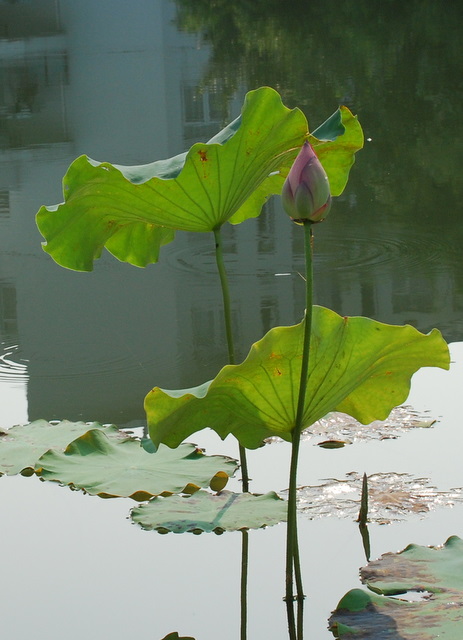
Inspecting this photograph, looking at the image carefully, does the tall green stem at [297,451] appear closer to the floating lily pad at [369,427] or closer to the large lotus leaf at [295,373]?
the large lotus leaf at [295,373]

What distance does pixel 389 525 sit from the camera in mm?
2770

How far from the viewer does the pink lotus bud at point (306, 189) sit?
2.13m

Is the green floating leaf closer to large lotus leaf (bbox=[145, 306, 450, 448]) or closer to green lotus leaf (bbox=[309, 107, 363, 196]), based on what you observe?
large lotus leaf (bbox=[145, 306, 450, 448])

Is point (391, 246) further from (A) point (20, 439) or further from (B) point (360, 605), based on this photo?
(B) point (360, 605)

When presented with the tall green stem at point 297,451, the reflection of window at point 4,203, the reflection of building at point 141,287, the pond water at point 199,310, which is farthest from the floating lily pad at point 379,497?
the reflection of window at point 4,203

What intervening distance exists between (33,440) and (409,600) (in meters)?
1.46

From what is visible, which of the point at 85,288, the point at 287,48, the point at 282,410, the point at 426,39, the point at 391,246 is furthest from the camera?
the point at 287,48

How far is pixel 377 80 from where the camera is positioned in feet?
40.9

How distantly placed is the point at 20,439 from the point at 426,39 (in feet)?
44.8

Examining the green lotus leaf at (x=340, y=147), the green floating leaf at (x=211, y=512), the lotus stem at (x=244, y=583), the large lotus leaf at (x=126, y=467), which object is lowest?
the lotus stem at (x=244, y=583)

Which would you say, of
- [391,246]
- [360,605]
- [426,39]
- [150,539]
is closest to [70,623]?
[150,539]

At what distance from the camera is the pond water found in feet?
8.42

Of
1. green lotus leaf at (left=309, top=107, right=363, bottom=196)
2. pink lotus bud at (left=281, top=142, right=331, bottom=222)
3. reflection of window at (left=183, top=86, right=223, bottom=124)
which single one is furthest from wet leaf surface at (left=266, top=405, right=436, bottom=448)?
reflection of window at (left=183, top=86, right=223, bottom=124)

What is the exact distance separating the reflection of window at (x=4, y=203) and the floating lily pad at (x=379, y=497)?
16.8 feet
